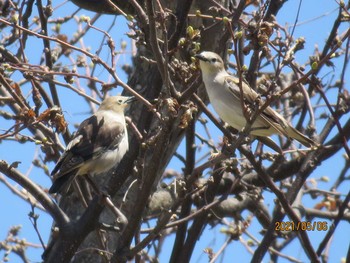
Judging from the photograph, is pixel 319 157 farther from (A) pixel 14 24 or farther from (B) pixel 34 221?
(A) pixel 14 24

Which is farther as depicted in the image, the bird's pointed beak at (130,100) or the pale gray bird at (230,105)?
the bird's pointed beak at (130,100)

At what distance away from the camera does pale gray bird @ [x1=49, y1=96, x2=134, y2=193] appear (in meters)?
5.38

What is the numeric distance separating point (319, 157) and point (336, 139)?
0.34 meters

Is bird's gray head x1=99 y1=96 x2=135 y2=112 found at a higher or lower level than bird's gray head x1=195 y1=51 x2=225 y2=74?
higher

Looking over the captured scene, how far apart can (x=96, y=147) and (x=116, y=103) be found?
0.52 m

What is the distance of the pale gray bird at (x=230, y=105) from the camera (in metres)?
5.38

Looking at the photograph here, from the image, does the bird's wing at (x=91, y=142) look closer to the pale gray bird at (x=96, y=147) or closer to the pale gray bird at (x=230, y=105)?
the pale gray bird at (x=96, y=147)

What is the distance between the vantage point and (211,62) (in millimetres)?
5520
